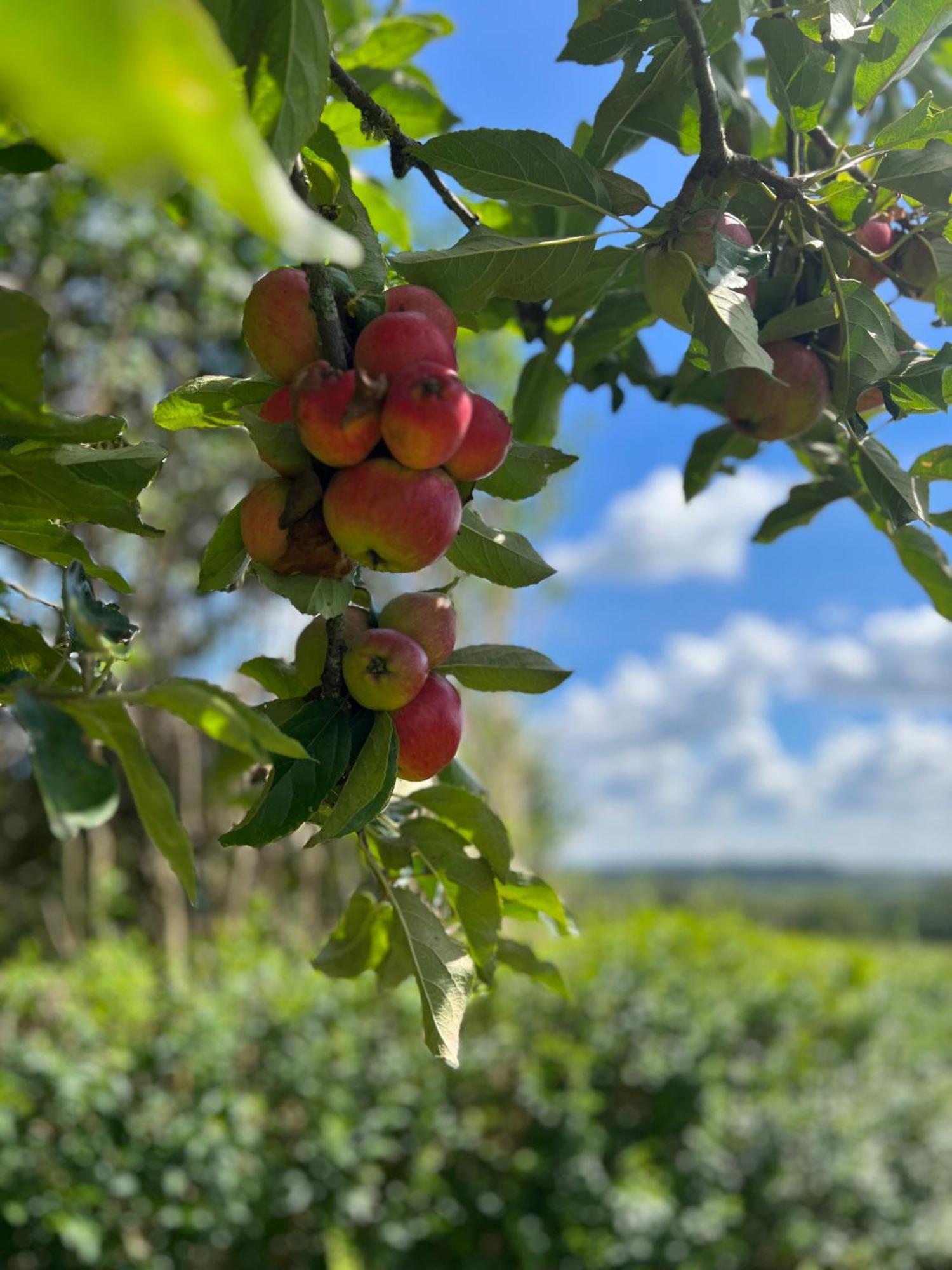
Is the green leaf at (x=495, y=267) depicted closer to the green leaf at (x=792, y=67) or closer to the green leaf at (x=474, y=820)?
the green leaf at (x=792, y=67)

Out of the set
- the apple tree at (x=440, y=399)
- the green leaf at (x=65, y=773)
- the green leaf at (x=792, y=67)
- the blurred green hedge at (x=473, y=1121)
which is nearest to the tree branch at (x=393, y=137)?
the apple tree at (x=440, y=399)

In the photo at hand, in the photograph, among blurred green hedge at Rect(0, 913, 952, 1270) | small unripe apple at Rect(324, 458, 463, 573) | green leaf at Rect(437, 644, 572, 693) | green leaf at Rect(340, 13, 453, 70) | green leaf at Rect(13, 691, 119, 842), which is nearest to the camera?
green leaf at Rect(13, 691, 119, 842)

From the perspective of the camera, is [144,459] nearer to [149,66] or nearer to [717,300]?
[717,300]

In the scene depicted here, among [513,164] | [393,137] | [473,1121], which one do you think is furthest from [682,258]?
[473,1121]

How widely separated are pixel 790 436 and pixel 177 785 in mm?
5548

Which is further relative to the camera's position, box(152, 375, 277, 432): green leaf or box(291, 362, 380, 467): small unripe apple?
box(152, 375, 277, 432): green leaf

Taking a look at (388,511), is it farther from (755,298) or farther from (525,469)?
(755,298)

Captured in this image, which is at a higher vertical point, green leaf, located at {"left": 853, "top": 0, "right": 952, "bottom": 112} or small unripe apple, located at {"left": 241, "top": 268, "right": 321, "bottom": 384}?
green leaf, located at {"left": 853, "top": 0, "right": 952, "bottom": 112}

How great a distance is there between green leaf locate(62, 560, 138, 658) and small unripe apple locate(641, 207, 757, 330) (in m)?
0.39

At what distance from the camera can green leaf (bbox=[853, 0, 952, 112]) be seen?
0.70m

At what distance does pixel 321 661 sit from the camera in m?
0.64

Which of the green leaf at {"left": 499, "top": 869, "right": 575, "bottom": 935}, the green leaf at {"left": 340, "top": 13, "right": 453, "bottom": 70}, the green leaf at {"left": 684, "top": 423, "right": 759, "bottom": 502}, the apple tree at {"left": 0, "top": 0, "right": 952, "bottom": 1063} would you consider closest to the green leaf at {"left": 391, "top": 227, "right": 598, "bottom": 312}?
the apple tree at {"left": 0, "top": 0, "right": 952, "bottom": 1063}

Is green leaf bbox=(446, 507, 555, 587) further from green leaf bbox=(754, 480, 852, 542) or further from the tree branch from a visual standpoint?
green leaf bbox=(754, 480, 852, 542)

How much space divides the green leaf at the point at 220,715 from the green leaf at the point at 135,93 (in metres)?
0.26
